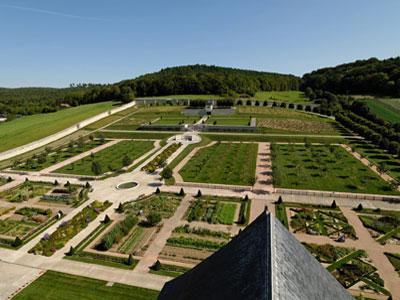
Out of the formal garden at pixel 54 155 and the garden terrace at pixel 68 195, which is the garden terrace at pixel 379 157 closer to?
the garden terrace at pixel 68 195

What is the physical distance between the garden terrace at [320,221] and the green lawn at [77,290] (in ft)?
65.7

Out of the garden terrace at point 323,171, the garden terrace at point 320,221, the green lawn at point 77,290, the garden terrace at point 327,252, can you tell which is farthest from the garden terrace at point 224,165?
the green lawn at point 77,290

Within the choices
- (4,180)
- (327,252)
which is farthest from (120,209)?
(4,180)

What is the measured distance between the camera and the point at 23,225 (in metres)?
36.7

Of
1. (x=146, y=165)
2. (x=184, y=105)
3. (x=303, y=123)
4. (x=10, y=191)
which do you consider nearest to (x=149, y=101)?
(x=184, y=105)

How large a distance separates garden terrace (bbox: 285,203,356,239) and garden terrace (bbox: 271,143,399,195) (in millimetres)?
7539

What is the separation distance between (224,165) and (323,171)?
19.1 meters

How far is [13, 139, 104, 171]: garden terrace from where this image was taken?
59234mm

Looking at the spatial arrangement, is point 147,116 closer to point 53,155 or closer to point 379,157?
point 53,155

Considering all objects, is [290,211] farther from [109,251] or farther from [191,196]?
[109,251]

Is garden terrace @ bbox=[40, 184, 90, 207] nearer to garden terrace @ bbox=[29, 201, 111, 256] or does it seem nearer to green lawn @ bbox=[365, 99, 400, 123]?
garden terrace @ bbox=[29, 201, 111, 256]

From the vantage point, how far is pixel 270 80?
185125 millimetres

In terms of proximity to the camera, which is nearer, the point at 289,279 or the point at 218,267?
the point at 289,279

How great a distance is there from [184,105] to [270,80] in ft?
256
